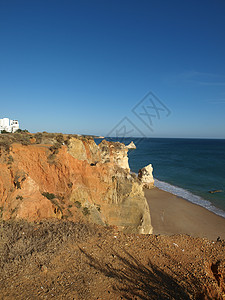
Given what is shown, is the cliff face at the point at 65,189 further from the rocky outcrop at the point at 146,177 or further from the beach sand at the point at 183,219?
the rocky outcrop at the point at 146,177


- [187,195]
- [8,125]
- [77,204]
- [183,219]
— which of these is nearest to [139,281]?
[77,204]

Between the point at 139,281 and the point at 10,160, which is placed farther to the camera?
the point at 10,160

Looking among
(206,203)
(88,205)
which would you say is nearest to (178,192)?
(206,203)


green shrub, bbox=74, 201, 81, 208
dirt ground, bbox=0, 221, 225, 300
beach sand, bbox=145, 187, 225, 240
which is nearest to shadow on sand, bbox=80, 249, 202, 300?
dirt ground, bbox=0, 221, 225, 300

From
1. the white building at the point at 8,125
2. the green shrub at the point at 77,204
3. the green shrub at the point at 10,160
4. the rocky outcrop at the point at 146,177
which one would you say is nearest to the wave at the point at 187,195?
the rocky outcrop at the point at 146,177

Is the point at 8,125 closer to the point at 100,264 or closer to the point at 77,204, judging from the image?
the point at 77,204

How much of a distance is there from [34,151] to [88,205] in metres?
5.44

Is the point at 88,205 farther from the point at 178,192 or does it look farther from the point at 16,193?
the point at 178,192

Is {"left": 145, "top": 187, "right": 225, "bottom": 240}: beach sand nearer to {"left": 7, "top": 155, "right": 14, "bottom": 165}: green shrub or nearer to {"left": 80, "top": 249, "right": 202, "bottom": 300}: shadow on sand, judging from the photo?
{"left": 80, "top": 249, "right": 202, "bottom": 300}: shadow on sand

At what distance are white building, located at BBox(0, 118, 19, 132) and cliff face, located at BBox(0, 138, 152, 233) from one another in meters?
25.7

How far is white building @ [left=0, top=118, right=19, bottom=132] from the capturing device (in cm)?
3468

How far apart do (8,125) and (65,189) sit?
30.8 metres

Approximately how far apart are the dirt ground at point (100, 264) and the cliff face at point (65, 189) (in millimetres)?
1305

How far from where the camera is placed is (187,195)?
104 ft
